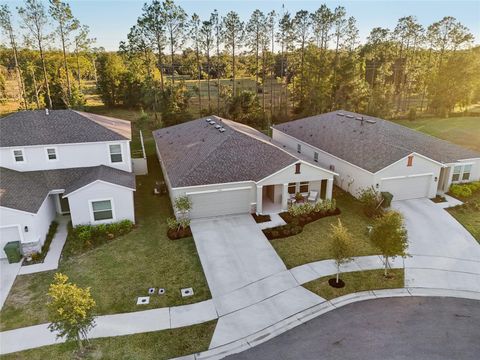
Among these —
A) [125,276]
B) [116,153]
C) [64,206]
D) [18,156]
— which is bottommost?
[125,276]

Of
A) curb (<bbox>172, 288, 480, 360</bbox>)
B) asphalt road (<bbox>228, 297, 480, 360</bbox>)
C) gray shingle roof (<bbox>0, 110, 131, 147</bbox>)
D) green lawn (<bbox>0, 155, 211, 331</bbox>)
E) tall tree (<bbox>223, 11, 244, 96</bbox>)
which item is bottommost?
asphalt road (<bbox>228, 297, 480, 360</bbox>)

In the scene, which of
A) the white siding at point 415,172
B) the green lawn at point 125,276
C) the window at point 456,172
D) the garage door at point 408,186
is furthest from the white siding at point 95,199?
the window at point 456,172

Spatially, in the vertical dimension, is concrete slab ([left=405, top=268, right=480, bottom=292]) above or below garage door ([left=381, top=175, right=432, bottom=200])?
below

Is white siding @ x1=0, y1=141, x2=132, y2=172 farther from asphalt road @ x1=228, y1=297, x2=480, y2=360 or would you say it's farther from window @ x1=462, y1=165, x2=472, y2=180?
window @ x1=462, y1=165, x2=472, y2=180

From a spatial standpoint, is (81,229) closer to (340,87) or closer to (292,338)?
(292,338)

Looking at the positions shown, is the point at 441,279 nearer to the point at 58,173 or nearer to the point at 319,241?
the point at 319,241

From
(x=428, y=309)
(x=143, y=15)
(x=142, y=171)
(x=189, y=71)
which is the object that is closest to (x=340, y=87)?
(x=189, y=71)

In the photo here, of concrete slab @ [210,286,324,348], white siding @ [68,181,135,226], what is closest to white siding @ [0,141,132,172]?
white siding @ [68,181,135,226]

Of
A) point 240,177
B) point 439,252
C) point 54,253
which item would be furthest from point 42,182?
point 439,252
